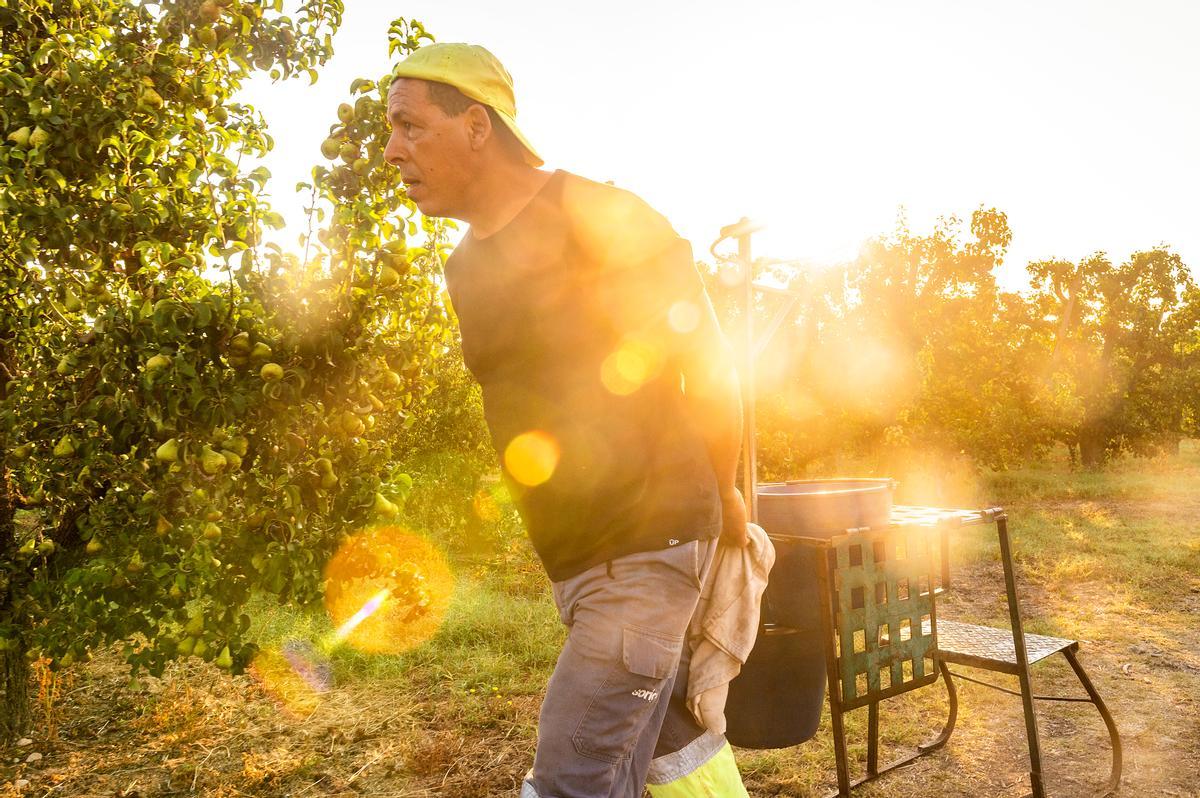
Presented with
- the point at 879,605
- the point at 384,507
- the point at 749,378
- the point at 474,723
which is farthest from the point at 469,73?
the point at 474,723

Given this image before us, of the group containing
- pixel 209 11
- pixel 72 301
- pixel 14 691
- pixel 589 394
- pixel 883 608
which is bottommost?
pixel 14 691

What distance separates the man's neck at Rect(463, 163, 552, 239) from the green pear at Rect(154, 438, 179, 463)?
1382mm

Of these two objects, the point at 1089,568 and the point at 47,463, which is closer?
the point at 47,463

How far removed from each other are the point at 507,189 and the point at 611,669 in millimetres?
1079

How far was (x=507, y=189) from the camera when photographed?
1.71 meters

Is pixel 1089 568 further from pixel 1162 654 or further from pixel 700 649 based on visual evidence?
pixel 700 649

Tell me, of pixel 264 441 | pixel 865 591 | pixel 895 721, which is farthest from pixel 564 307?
pixel 895 721

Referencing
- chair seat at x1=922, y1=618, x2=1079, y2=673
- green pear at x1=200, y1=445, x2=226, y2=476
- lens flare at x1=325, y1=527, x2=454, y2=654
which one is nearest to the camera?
green pear at x1=200, y1=445, x2=226, y2=476

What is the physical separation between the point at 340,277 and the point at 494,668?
145 inches

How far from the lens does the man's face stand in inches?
65.9

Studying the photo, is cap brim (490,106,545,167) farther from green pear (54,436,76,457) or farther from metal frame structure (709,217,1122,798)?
green pear (54,436,76,457)

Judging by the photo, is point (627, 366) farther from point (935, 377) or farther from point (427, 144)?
point (935, 377)

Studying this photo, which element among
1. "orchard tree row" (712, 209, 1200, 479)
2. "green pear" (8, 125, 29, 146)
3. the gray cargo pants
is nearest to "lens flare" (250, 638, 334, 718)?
"green pear" (8, 125, 29, 146)

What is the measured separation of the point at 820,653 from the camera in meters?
3.27
